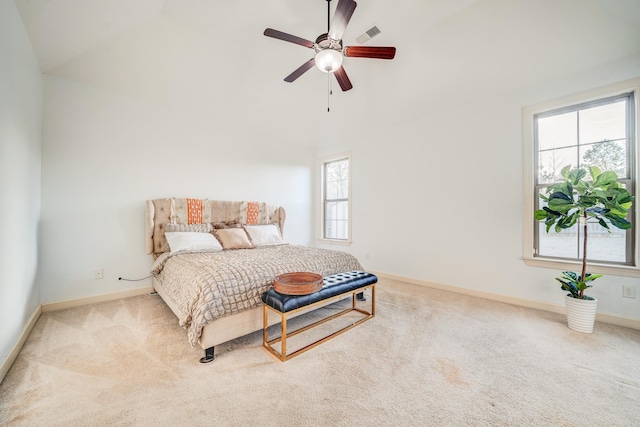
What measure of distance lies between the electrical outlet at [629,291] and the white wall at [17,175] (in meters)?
5.37

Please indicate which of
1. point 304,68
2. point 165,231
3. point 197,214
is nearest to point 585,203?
point 304,68

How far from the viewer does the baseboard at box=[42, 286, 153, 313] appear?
8.97 feet

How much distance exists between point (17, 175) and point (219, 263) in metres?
1.79

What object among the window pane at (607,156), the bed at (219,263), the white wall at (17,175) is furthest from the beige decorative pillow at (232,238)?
the window pane at (607,156)

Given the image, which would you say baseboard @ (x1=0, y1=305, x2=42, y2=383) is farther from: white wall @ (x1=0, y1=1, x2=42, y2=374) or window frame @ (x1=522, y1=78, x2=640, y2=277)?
window frame @ (x1=522, y1=78, x2=640, y2=277)

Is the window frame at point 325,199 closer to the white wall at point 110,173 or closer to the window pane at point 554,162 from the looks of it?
the white wall at point 110,173

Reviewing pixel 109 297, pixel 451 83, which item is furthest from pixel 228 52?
pixel 109 297

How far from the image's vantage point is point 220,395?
1500mm

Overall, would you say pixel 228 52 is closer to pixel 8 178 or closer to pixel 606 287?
pixel 8 178

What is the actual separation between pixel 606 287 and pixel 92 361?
15.7 feet

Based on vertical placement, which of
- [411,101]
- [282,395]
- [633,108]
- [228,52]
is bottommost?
[282,395]

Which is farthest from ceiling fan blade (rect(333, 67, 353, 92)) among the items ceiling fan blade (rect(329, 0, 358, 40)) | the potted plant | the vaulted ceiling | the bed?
the potted plant

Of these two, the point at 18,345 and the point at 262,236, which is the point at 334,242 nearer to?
the point at 262,236

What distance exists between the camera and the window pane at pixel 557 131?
2.82 meters
